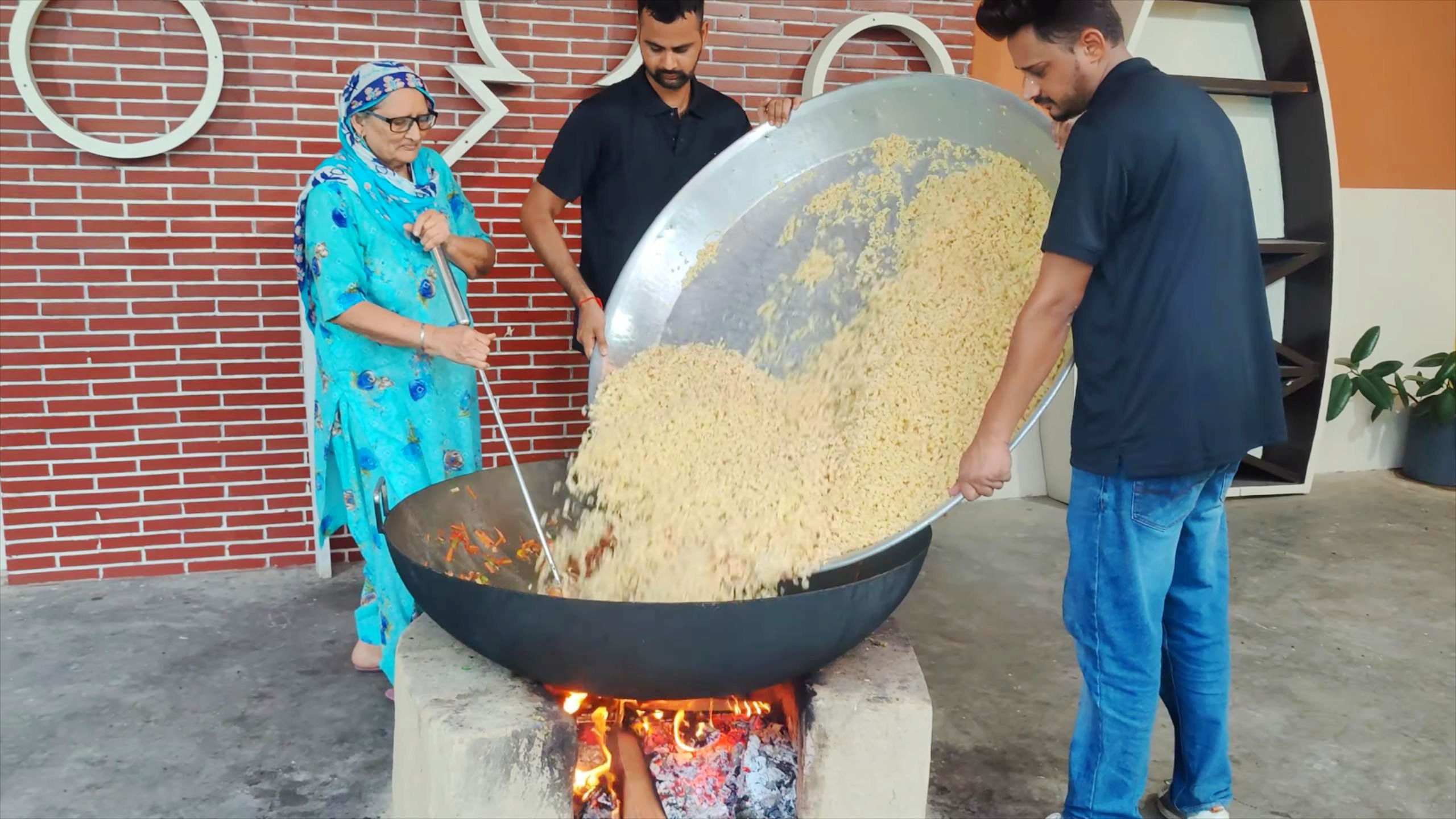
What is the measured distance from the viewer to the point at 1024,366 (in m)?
1.64

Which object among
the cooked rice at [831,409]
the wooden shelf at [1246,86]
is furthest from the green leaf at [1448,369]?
the cooked rice at [831,409]

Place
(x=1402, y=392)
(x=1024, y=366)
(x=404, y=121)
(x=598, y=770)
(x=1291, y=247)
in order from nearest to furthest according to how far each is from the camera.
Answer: (x=1024, y=366) → (x=598, y=770) → (x=404, y=121) → (x=1291, y=247) → (x=1402, y=392)

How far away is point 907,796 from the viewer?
1.63 m

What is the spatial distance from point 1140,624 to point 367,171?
1745mm

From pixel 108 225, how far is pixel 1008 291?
105 inches

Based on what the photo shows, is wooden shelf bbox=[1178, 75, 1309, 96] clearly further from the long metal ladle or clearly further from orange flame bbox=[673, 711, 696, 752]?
orange flame bbox=[673, 711, 696, 752]

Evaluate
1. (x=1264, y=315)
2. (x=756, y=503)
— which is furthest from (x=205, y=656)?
(x=1264, y=315)

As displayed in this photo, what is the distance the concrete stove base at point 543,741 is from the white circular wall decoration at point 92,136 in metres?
2.08

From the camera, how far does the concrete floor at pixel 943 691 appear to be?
2.23 metres

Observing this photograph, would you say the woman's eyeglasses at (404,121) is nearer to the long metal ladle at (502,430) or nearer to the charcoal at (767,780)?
the long metal ladle at (502,430)

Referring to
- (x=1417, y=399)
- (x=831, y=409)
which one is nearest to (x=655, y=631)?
(x=831, y=409)

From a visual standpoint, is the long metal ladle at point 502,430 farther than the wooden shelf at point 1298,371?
No

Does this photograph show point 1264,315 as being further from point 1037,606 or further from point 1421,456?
point 1421,456

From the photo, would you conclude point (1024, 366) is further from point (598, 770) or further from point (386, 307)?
point (386, 307)
